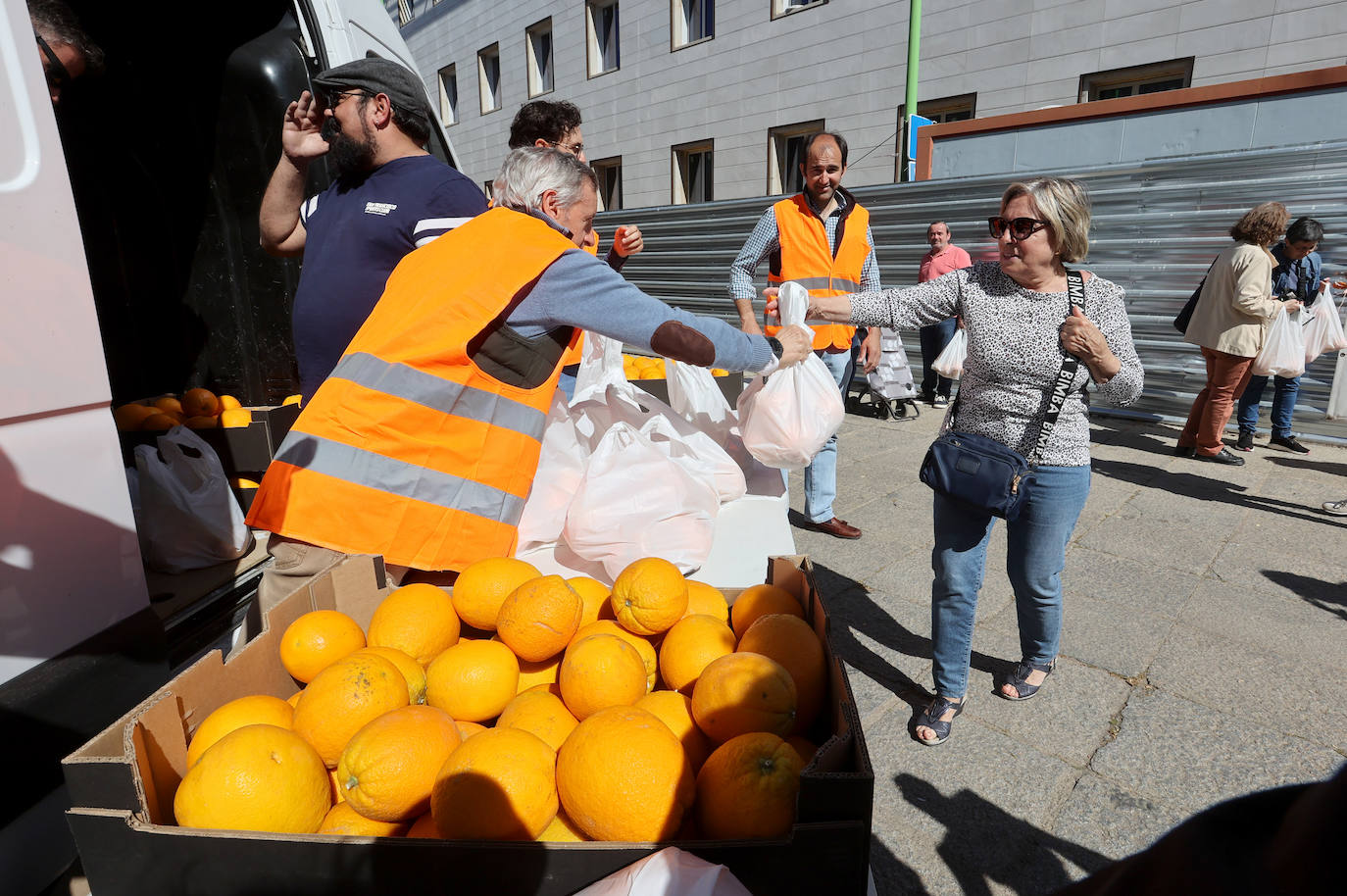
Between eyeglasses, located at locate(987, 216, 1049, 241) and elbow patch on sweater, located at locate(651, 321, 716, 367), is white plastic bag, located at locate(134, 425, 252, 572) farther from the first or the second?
eyeglasses, located at locate(987, 216, 1049, 241)

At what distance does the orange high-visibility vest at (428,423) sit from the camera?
1.71 meters

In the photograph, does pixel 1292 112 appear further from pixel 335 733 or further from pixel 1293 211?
pixel 335 733

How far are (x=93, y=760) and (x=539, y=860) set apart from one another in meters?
0.58

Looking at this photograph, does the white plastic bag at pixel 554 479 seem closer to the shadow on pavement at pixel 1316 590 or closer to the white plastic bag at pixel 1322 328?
the shadow on pavement at pixel 1316 590

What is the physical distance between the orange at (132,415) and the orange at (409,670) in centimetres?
276

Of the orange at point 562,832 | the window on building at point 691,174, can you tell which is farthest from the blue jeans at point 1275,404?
the window on building at point 691,174

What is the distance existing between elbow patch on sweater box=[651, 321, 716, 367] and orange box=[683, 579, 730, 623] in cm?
61

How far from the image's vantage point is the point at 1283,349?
5055 mm

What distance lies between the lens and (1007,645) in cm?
307

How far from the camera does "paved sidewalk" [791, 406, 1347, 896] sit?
2.05 metres

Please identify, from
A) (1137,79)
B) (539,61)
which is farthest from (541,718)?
(539,61)

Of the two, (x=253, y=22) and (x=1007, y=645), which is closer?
(x=1007, y=645)

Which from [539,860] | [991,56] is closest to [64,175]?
[539,860]

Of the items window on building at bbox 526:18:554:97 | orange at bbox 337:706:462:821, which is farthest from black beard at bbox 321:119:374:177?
window on building at bbox 526:18:554:97
